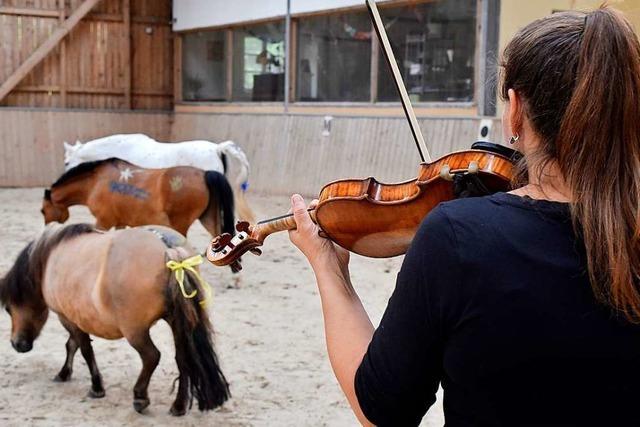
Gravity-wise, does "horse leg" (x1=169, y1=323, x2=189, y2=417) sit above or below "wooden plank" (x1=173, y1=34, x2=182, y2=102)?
below

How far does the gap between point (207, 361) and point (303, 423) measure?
54 cm

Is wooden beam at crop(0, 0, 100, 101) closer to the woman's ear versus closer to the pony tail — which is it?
the woman's ear

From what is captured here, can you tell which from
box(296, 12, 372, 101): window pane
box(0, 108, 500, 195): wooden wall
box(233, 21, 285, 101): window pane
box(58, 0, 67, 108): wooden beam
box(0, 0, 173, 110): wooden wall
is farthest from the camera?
box(58, 0, 67, 108): wooden beam

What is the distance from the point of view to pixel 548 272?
0.90 meters

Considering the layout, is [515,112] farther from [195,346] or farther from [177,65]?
[177,65]

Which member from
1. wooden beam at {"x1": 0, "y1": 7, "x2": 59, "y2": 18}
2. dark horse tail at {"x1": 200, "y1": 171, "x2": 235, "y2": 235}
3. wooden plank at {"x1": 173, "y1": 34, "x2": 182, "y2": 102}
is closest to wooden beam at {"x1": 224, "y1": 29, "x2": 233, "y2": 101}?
wooden plank at {"x1": 173, "y1": 34, "x2": 182, "y2": 102}

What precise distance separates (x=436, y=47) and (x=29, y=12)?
7505 millimetres

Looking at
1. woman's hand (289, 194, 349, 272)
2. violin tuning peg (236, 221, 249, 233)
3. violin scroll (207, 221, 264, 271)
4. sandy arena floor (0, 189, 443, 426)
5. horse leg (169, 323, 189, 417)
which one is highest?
woman's hand (289, 194, 349, 272)

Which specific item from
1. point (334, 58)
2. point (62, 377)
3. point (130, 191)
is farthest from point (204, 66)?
point (62, 377)

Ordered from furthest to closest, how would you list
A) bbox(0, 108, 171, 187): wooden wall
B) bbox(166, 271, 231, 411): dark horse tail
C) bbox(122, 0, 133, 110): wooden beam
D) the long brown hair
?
bbox(122, 0, 133, 110): wooden beam, bbox(0, 108, 171, 187): wooden wall, bbox(166, 271, 231, 411): dark horse tail, the long brown hair

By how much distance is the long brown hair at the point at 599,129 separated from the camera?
893 mm

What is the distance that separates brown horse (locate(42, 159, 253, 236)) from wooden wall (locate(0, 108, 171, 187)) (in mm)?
6937

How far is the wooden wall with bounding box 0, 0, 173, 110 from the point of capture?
1330 cm

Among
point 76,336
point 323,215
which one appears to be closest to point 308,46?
point 76,336
